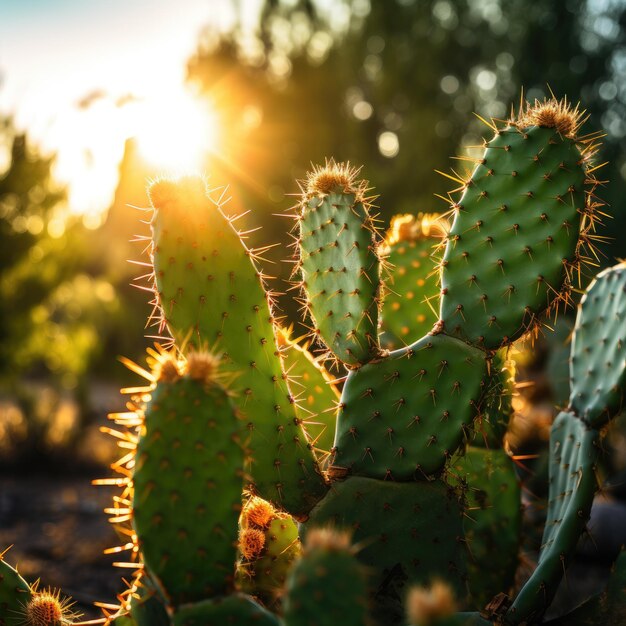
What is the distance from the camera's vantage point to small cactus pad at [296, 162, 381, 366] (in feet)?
5.43

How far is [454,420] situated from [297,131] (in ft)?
31.3

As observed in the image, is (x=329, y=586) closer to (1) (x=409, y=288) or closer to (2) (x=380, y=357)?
Result: (2) (x=380, y=357)

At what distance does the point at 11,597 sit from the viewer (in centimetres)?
160

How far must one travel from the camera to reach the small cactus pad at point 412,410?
5.33 feet

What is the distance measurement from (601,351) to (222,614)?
4.07ft

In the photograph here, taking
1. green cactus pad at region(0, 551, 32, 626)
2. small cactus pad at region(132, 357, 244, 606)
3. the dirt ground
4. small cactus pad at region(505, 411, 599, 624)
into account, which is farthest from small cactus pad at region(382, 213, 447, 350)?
the dirt ground

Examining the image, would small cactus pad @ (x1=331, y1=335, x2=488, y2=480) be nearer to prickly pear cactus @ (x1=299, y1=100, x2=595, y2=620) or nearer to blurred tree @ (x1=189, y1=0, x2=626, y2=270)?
prickly pear cactus @ (x1=299, y1=100, x2=595, y2=620)

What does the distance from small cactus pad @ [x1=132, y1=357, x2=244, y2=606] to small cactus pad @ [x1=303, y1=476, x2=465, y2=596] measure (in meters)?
0.41

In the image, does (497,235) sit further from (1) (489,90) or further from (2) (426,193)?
(1) (489,90)

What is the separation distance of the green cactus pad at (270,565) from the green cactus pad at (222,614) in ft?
1.28

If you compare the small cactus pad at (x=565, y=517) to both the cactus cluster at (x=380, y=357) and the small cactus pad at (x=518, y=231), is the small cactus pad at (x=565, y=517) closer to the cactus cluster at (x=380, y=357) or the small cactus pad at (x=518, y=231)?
the cactus cluster at (x=380, y=357)

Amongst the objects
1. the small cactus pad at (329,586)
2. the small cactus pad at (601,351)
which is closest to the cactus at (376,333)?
the small cactus pad at (601,351)

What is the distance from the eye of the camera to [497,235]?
1.71 metres

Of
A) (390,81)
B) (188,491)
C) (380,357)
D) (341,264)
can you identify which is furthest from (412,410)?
(390,81)
